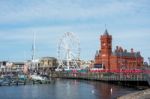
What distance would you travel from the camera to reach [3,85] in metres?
147

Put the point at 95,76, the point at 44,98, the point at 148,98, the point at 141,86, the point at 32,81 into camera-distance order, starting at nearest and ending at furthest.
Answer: the point at 148,98, the point at 44,98, the point at 141,86, the point at 32,81, the point at 95,76

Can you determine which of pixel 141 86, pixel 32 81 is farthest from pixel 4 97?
pixel 32 81

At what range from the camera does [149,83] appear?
113 metres

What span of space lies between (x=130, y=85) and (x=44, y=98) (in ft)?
164

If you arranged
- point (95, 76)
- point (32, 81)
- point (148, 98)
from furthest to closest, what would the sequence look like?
point (95, 76), point (32, 81), point (148, 98)

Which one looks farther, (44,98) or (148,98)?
(44,98)

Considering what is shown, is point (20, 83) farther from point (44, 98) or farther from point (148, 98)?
point (148, 98)

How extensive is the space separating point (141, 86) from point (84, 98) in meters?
39.6

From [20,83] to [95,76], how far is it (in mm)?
43429

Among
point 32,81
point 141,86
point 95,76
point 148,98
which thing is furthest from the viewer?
point 95,76

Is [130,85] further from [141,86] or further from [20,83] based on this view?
[20,83]

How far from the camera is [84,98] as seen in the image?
307ft

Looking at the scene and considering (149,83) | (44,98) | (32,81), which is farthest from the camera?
(32,81)

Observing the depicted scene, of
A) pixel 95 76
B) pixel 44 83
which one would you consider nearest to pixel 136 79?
pixel 44 83
